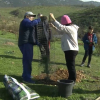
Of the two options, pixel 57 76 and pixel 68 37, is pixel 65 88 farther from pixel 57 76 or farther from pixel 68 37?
pixel 57 76

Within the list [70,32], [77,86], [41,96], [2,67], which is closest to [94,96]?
[77,86]

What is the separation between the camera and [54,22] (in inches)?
237

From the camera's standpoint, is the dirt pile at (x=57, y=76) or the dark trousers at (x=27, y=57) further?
the dirt pile at (x=57, y=76)

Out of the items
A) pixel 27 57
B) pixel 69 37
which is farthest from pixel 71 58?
pixel 27 57

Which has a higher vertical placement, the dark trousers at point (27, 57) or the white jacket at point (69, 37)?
the white jacket at point (69, 37)

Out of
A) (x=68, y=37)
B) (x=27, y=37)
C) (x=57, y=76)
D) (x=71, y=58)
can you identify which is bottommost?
(x=57, y=76)

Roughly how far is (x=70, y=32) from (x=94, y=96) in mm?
1859

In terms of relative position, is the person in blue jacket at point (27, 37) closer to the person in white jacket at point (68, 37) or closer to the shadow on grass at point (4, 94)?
the person in white jacket at point (68, 37)

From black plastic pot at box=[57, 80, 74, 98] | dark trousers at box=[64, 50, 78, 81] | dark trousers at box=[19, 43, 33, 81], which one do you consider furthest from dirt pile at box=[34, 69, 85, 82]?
black plastic pot at box=[57, 80, 74, 98]

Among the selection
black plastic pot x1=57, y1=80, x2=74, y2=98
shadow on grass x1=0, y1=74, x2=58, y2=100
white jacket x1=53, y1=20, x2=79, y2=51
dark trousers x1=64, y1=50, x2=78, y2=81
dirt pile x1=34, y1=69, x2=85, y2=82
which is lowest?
dirt pile x1=34, y1=69, x2=85, y2=82

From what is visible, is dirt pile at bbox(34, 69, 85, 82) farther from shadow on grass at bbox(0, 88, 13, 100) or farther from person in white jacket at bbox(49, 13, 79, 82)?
shadow on grass at bbox(0, 88, 13, 100)

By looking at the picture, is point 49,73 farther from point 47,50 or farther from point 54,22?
point 54,22

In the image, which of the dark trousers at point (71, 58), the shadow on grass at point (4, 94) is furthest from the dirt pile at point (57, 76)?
the shadow on grass at point (4, 94)

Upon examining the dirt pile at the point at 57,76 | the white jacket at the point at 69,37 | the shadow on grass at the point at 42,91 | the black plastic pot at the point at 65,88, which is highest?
the white jacket at the point at 69,37
